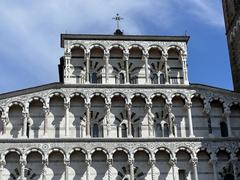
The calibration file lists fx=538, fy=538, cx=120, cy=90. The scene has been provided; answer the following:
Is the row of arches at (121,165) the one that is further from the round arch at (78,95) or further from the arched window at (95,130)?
the round arch at (78,95)

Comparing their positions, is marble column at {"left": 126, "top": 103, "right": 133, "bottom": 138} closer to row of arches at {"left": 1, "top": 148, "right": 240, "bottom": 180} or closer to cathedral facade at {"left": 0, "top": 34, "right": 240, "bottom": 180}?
cathedral facade at {"left": 0, "top": 34, "right": 240, "bottom": 180}

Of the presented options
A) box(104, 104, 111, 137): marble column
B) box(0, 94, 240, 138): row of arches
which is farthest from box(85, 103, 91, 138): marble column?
box(104, 104, 111, 137): marble column

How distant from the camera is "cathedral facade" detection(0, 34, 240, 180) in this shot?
61.6 ft

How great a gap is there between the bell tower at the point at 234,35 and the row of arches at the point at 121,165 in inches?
151

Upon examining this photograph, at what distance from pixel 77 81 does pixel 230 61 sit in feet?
22.4

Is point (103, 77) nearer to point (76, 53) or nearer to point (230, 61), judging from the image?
point (76, 53)

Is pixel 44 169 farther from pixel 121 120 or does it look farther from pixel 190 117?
pixel 190 117

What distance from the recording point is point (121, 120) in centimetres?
1975

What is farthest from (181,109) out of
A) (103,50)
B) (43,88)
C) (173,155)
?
(43,88)

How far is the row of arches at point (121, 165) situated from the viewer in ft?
61.0

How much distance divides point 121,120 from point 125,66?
222 centimetres

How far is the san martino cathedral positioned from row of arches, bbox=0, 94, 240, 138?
4 centimetres

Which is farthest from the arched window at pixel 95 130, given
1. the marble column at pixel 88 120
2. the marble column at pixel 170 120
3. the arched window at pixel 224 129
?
the arched window at pixel 224 129

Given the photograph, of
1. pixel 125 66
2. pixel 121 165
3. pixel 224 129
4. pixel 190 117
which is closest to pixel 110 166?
pixel 121 165
